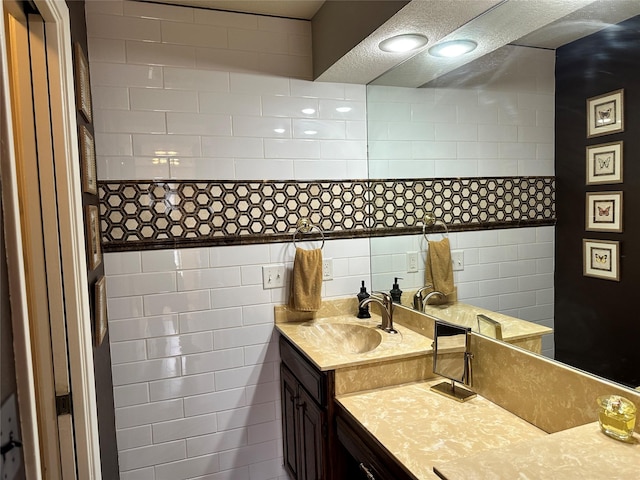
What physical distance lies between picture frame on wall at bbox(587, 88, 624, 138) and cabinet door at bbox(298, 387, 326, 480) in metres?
1.31

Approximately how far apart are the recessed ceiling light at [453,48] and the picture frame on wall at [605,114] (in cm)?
61

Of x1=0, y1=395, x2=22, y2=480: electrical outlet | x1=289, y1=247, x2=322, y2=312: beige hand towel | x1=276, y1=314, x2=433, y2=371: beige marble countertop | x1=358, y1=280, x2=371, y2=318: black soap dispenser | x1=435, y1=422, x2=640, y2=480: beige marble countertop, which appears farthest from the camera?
x1=358, y1=280, x2=371, y2=318: black soap dispenser

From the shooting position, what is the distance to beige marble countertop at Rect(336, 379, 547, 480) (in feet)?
3.77

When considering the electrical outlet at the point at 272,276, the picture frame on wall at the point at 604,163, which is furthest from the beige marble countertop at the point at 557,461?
the electrical outlet at the point at 272,276

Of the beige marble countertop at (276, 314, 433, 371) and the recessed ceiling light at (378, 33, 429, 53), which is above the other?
the recessed ceiling light at (378, 33, 429, 53)

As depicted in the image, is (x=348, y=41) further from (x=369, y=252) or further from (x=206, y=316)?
(x=206, y=316)

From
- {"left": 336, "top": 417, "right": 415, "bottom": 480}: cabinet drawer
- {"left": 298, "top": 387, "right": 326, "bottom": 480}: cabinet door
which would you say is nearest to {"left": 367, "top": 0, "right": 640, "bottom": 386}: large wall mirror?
{"left": 336, "top": 417, "right": 415, "bottom": 480}: cabinet drawer

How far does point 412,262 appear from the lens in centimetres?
213

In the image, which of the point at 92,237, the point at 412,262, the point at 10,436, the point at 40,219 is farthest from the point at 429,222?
the point at 10,436

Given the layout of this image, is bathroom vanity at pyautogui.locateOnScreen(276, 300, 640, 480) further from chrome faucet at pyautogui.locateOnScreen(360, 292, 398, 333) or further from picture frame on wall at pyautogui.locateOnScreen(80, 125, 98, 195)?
picture frame on wall at pyautogui.locateOnScreen(80, 125, 98, 195)

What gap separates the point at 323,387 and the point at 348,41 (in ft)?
4.60

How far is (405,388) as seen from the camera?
5.30 feet

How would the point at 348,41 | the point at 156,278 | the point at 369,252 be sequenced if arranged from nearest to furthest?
the point at 348,41 < the point at 156,278 < the point at 369,252

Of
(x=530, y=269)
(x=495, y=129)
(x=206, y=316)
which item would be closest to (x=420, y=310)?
(x=530, y=269)
